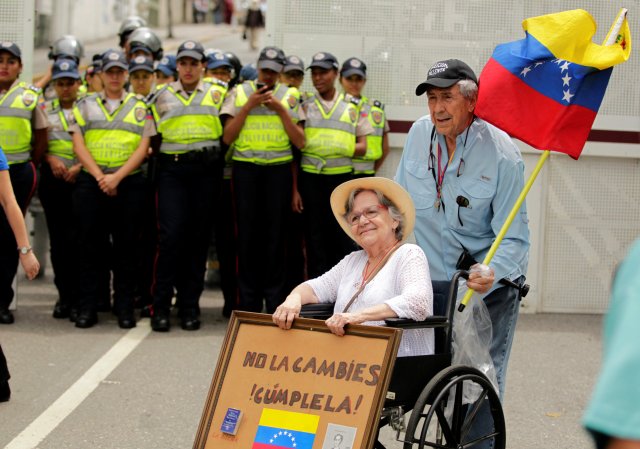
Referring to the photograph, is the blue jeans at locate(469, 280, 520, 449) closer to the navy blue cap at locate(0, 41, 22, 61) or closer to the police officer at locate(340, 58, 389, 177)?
the police officer at locate(340, 58, 389, 177)

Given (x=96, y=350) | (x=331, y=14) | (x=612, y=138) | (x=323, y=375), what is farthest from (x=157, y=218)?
(x=323, y=375)

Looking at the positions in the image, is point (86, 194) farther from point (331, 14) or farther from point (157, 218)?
point (331, 14)

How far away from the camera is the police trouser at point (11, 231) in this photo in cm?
941

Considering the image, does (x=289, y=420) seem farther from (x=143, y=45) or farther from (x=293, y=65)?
(x=143, y=45)

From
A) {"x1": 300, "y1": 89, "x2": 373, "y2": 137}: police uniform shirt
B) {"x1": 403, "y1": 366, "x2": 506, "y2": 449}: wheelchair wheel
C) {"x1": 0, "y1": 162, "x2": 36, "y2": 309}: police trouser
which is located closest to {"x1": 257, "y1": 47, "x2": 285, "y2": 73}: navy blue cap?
{"x1": 300, "y1": 89, "x2": 373, "y2": 137}: police uniform shirt

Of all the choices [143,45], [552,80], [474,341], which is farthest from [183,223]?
[474,341]

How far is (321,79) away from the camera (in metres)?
10.0

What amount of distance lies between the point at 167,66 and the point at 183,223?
7.01 feet

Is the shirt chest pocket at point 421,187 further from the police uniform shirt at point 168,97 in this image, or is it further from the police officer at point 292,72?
the police officer at point 292,72

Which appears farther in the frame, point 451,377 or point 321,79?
point 321,79

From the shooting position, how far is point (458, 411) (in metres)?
4.92

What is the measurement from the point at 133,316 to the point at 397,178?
4.48m

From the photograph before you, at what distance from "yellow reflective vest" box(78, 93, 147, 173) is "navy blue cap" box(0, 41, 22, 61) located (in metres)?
0.68

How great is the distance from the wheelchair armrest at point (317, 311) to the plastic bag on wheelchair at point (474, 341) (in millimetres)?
579
